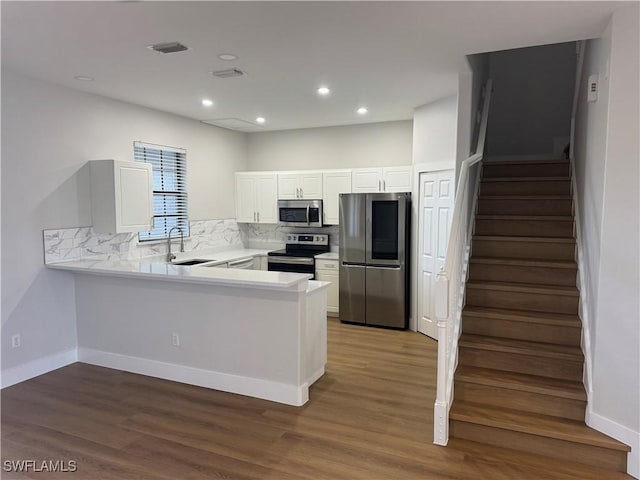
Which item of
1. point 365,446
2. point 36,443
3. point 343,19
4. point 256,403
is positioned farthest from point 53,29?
point 365,446

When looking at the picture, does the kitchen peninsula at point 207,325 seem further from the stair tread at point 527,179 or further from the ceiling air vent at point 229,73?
the stair tread at point 527,179

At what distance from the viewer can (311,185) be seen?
20.8 feet

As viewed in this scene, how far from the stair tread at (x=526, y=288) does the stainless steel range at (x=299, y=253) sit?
2.79 m

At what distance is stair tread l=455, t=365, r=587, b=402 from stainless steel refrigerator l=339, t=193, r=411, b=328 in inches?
85.7

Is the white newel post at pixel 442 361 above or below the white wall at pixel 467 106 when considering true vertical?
below

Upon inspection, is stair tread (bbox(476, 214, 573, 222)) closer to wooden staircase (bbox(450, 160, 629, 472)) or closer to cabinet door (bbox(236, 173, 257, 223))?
wooden staircase (bbox(450, 160, 629, 472))

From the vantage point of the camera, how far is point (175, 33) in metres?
2.95

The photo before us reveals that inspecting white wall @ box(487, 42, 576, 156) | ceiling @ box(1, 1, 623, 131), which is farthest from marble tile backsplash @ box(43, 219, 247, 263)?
white wall @ box(487, 42, 576, 156)

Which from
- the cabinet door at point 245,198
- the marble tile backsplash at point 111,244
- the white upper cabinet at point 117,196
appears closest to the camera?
the marble tile backsplash at point 111,244

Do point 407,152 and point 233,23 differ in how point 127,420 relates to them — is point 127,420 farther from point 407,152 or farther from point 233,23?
point 407,152

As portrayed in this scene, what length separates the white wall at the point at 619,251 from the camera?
2580mm

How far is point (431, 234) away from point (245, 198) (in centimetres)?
305

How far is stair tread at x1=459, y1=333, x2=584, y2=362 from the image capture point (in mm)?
3184

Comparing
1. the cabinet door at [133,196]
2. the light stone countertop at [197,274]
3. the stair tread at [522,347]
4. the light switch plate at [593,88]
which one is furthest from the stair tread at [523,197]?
the cabinet door at [133,196]
